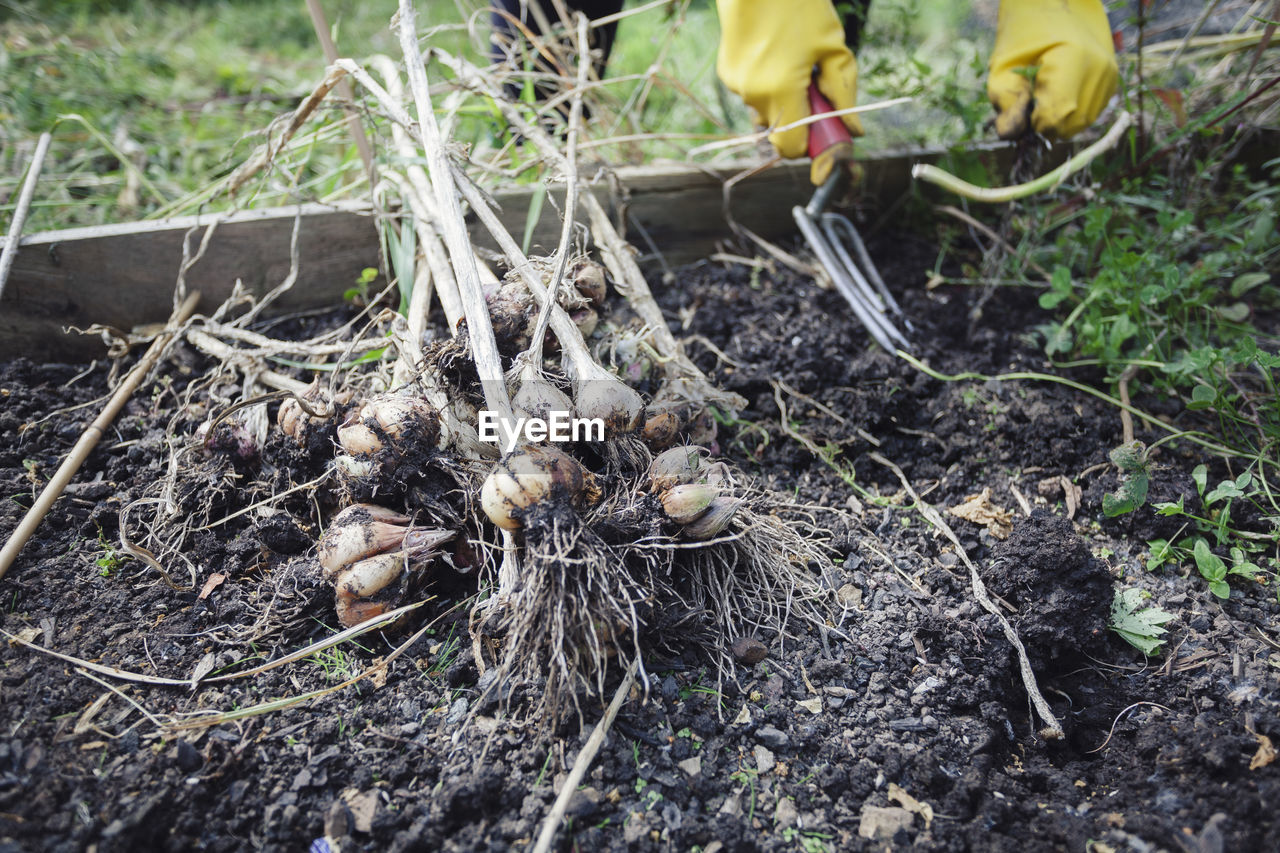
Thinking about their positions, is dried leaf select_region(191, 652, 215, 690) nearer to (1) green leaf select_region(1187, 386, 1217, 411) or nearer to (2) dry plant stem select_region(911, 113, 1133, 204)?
(2) dry plant stem select_region(911, 113, 1133, 204)

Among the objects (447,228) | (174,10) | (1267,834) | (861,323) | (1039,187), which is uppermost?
(174,10)

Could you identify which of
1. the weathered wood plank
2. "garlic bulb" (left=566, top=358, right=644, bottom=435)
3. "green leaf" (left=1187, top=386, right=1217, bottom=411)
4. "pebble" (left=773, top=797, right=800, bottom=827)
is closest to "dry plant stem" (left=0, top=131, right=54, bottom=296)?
the weathered wood plank

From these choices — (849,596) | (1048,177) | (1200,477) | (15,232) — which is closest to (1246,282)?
(1048,177)

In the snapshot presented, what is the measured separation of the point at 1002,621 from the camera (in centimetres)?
130

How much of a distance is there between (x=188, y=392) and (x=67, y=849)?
0.95 m

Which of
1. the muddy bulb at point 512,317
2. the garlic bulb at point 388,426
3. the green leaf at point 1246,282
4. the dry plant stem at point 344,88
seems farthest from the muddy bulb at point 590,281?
the green leaf at point 1246,282

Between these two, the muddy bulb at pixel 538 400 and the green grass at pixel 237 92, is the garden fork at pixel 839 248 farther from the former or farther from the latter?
the muddy bulb at pixel 538 400

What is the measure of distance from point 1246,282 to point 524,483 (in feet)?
7.05

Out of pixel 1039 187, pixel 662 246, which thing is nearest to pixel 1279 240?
pixel 1039 187

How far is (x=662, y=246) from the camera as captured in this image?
234cm

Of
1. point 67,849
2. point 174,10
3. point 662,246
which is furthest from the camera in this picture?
point 174,10

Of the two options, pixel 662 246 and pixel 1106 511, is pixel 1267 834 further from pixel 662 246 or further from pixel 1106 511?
pixel 662 246

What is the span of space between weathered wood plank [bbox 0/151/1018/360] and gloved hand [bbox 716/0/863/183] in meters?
0.29

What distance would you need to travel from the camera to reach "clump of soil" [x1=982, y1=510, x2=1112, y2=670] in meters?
1.30
